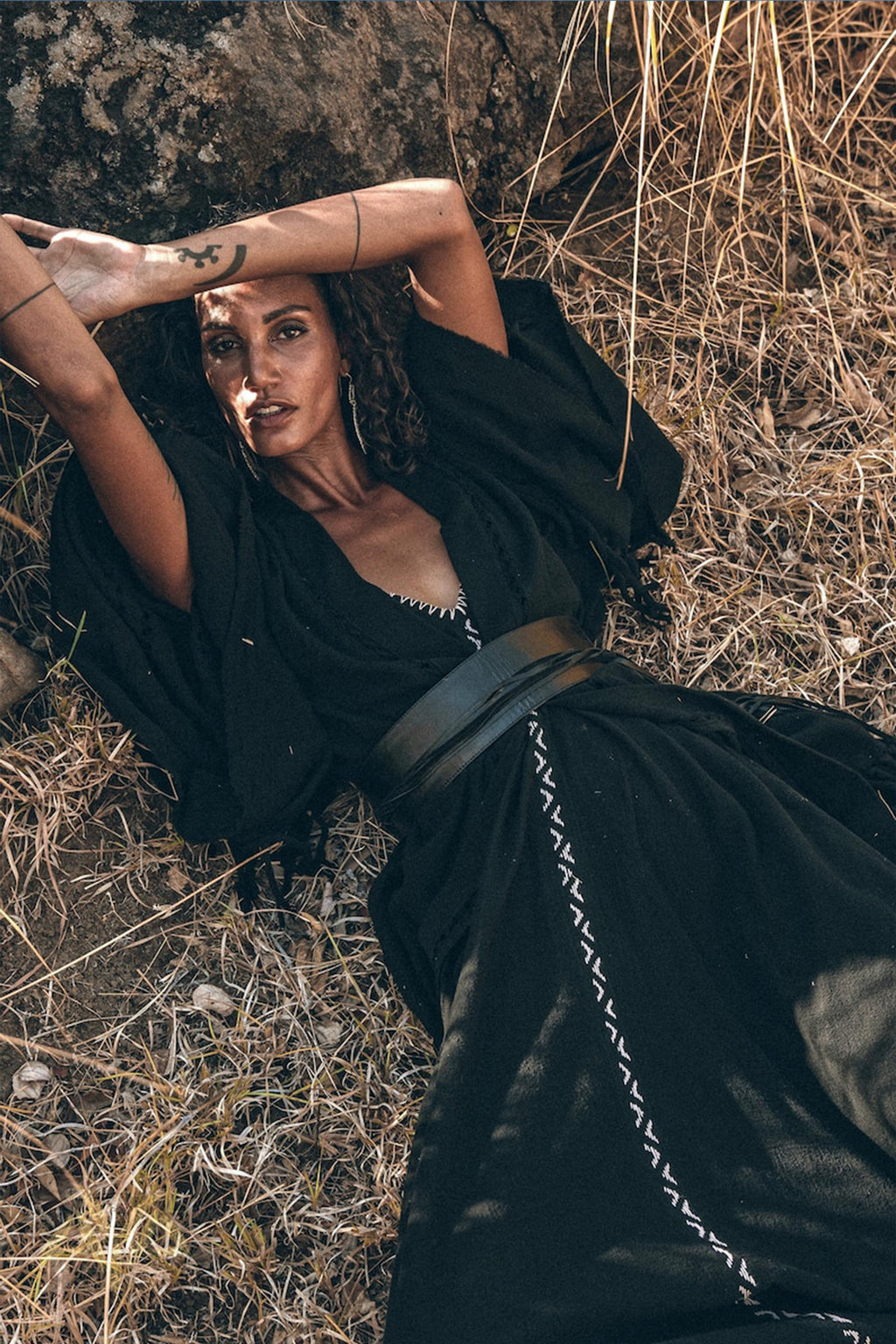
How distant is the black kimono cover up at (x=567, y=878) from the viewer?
7.50 ft

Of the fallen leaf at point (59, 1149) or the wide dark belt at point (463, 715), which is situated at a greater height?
the wide dark belt at point (463, 715)

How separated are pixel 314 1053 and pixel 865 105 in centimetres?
330

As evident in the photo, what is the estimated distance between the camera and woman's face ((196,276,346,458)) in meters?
2.81

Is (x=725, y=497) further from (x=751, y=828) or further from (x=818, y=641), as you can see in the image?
(x=751, y=828)

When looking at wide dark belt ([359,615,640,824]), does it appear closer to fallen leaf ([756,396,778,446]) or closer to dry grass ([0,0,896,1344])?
dry grass ([0,0,896,1344])

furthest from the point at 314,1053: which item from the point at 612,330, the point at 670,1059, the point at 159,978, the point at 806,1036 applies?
the point at 612,330

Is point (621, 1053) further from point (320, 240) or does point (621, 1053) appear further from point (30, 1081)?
point (320, 240)

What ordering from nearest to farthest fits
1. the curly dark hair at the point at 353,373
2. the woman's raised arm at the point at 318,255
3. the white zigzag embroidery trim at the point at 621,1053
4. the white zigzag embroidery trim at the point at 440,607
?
the white zigzag embroidery trim at the point at 621,1053 < the woman's raised arm at the point at 318,255 < the white zigzag embroidery trim at the point at 440,607 < the curly dark hair at the point at 353,373

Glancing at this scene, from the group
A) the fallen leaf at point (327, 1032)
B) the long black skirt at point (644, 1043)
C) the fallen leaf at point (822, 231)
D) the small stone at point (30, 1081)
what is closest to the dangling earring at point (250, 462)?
the long black skirt at point (644, 1043)

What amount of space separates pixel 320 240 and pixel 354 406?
0.52 metres

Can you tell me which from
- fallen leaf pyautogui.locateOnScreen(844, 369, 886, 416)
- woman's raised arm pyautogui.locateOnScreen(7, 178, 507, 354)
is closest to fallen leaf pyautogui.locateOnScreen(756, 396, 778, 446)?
fallen leaf pyautogui.locateOnScreen(844, 369, 886, 416)

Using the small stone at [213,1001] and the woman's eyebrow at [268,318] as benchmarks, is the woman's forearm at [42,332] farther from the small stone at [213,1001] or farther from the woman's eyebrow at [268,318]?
the small stone at [213,1001]

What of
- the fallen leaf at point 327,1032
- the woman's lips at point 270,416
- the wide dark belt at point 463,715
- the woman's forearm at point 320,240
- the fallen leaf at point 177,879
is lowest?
the fallen leaf at point 327,1032

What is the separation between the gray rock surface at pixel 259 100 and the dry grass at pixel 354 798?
0.21 metres
